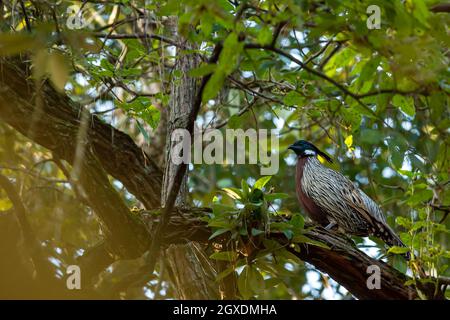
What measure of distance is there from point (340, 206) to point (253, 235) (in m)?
1.58

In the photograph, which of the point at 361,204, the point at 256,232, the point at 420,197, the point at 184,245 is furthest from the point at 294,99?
the point at 361,204

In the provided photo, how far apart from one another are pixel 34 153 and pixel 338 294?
332 cm

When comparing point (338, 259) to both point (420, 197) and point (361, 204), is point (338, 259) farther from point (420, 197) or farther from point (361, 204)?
point (361, 204)

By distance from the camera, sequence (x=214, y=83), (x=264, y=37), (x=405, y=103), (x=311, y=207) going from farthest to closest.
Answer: (x=311, y=207)
(x=405, y=103)
(x=264, y=37)
(x=214, y=83)

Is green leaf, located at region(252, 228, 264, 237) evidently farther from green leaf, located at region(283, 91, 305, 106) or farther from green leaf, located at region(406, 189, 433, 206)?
green leaf, located at region(406, 189, 433, 206)

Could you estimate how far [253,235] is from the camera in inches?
163

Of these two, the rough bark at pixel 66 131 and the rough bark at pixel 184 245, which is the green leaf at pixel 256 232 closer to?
the rough bark at pixel 184 245

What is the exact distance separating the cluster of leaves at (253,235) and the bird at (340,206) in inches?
48.3

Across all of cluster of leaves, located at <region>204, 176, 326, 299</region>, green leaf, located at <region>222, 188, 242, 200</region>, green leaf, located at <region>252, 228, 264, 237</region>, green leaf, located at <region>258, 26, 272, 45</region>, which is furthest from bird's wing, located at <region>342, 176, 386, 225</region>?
green leaf, located at <region>258, 26, 272, 45</region>

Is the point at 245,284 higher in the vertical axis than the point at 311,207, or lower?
lower

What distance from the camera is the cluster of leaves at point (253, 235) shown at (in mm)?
4191

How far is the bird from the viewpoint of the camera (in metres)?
5.49

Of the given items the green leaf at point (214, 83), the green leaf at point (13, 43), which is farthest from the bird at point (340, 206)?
the green leaf at point (13, 43)

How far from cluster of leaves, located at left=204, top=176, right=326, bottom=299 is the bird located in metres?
1.23
